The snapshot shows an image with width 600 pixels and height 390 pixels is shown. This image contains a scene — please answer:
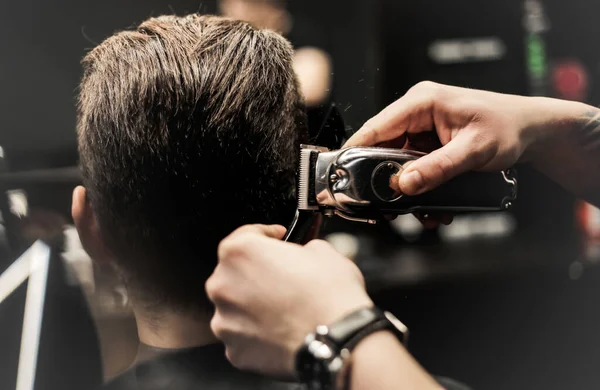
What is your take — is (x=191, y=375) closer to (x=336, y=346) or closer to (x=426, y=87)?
(x=336, y=346)

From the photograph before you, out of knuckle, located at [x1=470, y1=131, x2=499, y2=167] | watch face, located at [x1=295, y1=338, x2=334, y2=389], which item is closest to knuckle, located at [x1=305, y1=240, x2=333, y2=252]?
watch face, located at [x1=295, y1=338, x2=334, y2=389]

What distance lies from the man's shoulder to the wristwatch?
0.56 ft

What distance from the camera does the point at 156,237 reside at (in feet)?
2.36

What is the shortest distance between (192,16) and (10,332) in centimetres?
54

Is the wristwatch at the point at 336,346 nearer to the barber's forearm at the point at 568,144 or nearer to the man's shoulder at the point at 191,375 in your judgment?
the man's shoulder at the point at 191,375

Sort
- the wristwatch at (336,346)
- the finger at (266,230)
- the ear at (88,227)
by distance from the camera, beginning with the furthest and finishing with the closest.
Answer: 1. the ear at (88,227)
2. the finger at (266,230)
3. the wristwatch at (336,346)

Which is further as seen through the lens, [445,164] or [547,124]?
[547,124]

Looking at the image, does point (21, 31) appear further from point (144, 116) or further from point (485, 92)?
point (485, 92)

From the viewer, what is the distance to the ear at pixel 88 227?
0.74m

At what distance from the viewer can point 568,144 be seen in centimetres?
75

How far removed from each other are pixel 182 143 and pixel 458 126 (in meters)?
0.35

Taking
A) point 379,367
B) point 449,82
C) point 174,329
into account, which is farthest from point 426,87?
point 174,329

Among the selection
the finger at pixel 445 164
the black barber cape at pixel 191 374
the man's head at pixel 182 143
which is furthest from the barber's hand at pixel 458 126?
Answer: the black barber cape at pixel 191 374

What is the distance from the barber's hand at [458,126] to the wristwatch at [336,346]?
176 mm
